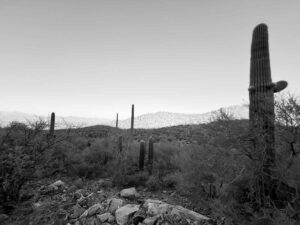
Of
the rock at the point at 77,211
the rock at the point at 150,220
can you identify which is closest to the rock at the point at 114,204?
the rock at the point at 77,211

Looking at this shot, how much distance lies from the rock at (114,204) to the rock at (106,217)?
0.21 m

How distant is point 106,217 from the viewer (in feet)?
13.8

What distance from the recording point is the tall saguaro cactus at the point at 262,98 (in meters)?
3.95

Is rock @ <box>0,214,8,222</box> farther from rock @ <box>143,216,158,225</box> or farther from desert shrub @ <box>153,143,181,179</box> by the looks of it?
desert shrub @ <box>153,143,181,179</box>

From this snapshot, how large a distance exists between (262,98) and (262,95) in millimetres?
111

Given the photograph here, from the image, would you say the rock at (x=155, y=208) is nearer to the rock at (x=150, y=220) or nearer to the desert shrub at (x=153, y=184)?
the rock at (x=150, y=220)

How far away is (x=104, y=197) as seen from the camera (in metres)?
5.30

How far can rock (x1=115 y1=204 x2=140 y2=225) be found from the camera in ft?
13.2

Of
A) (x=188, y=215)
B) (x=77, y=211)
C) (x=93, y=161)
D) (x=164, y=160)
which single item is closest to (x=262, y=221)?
(x=188, y=215)

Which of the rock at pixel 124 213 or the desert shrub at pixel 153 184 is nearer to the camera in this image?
the rock at pixel 124 213

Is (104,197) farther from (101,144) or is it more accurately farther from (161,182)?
(101,144)

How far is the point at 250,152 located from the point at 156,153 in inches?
227

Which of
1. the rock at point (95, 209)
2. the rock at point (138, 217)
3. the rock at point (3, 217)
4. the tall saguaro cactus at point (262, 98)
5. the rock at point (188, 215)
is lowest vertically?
the rock at point (3, 217)

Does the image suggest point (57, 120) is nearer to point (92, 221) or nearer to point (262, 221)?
point (92, 221)
